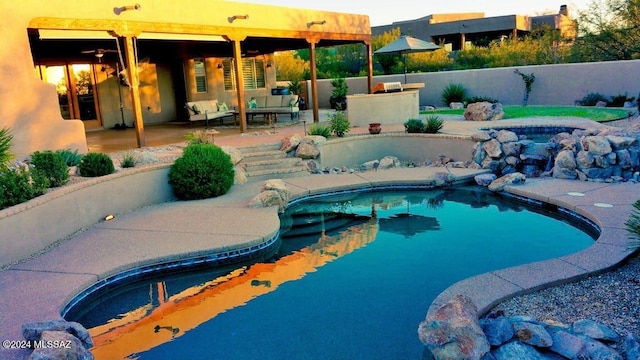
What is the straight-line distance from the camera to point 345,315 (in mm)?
4805

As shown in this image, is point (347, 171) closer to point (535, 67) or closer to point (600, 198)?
point (600, 198)

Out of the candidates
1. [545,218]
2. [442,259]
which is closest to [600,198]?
[545,218]

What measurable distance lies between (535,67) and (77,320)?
1677 cm

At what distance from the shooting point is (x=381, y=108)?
549 inches

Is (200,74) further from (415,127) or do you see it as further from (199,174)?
(199,174)

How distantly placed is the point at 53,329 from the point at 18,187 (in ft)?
10.1

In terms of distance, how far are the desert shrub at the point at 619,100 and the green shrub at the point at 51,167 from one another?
51.2 ft

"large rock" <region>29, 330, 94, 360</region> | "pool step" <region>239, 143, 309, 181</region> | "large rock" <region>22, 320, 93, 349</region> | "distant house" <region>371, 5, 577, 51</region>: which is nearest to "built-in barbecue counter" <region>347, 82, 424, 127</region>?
"pool step" <region>239, 143, 309, 181</region>

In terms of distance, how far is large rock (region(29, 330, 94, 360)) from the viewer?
11.5 feet

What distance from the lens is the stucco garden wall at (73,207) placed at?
582 centimetres

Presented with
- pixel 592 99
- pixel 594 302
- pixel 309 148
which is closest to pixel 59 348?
pixel 594 302

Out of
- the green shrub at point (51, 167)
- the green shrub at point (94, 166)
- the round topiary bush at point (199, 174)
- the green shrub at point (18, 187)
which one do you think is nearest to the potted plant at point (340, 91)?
the round topiary bush at point (199, 174)

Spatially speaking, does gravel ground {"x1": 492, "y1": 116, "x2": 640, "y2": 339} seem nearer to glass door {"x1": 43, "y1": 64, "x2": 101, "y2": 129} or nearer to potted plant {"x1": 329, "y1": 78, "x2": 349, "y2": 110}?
glass door {"x1": 43, "y1": 64, "x2": 101, "y2": 129}

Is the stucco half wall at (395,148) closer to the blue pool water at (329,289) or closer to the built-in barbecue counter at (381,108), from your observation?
the built-in barbecue counter at (381,108)
